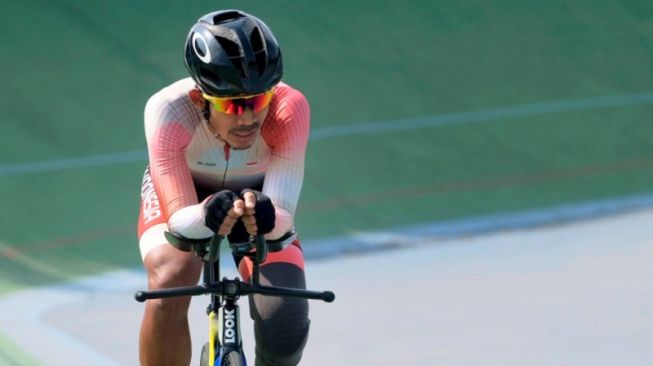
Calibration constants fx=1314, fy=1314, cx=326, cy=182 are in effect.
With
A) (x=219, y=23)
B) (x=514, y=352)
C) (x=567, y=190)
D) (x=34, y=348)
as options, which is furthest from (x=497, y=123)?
(x=219, y=23)

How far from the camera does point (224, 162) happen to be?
464cm

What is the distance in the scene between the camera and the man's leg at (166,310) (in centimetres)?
441

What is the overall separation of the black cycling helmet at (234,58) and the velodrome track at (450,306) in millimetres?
2191

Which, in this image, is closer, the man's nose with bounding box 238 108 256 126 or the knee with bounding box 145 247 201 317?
the man's nose with bounding box 238 108 256 126

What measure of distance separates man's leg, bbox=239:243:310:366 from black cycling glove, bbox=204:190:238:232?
577 millimetres

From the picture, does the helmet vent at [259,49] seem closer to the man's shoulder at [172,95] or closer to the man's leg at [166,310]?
the man's shoulder at [172,95]

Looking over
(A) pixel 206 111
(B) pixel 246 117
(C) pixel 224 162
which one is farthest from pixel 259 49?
(C) pixel 224 162

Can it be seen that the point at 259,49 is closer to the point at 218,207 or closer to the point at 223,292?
the point at 218,207

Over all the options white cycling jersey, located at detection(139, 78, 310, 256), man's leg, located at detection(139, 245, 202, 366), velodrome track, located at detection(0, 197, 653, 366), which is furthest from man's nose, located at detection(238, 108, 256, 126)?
velodrome track, located at detection(0, 197, 653, 366)

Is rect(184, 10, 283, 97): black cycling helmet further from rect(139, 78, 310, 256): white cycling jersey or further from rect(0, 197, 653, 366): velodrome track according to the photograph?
rect(0, 197, 653, 366): velodrome track

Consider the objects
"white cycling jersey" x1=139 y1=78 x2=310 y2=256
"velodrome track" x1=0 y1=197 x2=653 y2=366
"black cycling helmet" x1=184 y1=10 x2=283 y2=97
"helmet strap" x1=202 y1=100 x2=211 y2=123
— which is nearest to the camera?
"black cycling helmet" x1=184 y1=10 x2=283 y2=97

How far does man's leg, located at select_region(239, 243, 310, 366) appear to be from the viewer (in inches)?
169

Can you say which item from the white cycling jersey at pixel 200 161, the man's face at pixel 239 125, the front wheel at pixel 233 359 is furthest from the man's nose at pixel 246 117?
the front wheel at pixel 233 359

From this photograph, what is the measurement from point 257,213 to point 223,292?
28 cm
